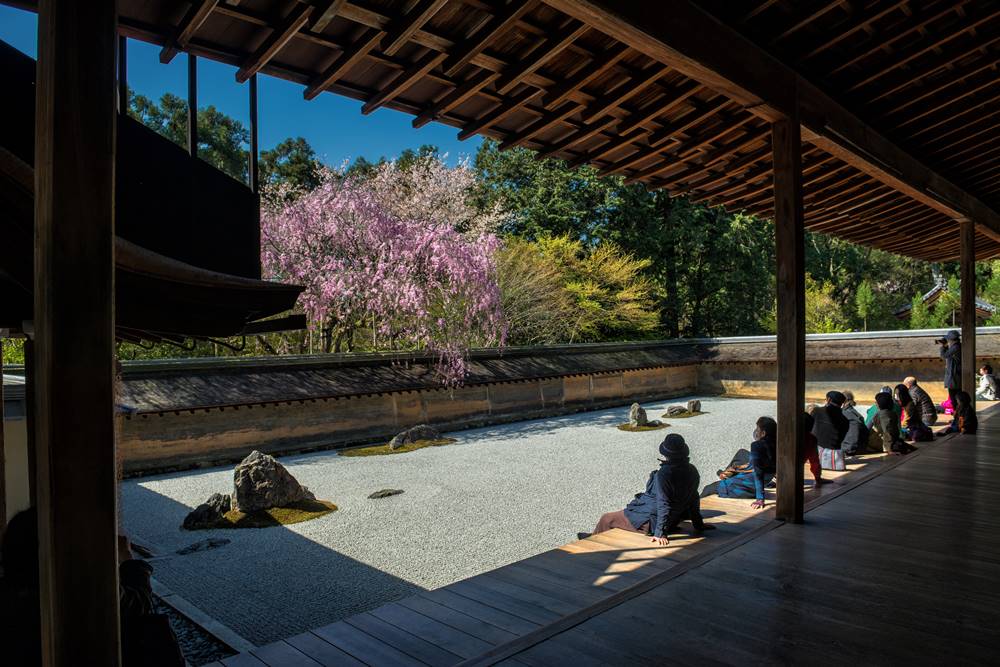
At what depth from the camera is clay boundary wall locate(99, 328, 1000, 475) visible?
9.53 meters

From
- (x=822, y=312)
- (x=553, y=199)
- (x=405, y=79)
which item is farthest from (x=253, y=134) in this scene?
(x=822, y=312)

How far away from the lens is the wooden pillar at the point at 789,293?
3740 mm

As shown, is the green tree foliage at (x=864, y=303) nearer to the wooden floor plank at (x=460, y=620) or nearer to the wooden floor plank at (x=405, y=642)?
the wooden floor plank at (x=460, y=620)

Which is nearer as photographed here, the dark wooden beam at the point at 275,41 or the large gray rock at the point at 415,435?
the dark wooden beam at the point at 275,41

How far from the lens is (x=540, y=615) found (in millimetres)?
2789

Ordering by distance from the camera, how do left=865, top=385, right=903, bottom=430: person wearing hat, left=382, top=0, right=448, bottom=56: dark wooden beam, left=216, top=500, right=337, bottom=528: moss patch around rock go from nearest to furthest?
1. left=382, top=0, right=448, bottom=56: dark wooden beam
2. left=865, top=385, right=903, bottom=430: person wearing hat
3. left=216, top=500, right=337, bottom=528: moss patch around rock

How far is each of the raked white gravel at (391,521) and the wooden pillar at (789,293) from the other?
2.81 metres

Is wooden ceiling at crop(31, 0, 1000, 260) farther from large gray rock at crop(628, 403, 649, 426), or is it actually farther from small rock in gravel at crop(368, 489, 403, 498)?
large gray rock at crop(628, 403, 649, 426)

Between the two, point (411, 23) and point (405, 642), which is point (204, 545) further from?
point (411, 23)

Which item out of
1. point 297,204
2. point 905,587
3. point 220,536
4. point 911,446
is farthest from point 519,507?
point 297,204

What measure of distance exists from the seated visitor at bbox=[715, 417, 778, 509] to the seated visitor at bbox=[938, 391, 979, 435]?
390 centimetres

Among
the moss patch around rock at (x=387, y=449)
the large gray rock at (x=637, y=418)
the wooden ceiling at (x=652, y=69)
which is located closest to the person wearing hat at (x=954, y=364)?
the wooden ceiling at (x=652, y=69)

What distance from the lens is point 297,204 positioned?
1332cm

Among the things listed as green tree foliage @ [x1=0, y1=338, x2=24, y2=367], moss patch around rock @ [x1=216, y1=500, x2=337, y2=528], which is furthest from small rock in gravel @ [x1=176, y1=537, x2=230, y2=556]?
green tree foliage @ [x1=0, y1=338, x2=24, y2=367]
